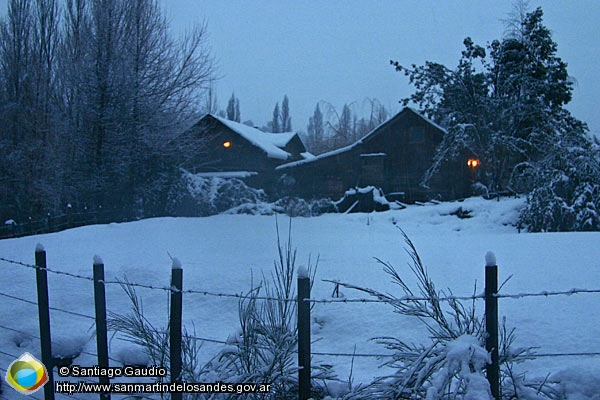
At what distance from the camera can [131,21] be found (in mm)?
16953

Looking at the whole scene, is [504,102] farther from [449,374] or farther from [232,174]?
[449,374]

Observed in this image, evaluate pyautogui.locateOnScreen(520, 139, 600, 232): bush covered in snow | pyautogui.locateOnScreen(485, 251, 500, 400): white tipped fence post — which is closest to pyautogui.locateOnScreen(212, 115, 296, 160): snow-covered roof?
pyautogui.locateOnScreen(520, 139, 600, 232): bush covered in snow

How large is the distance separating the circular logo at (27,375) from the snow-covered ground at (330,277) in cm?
45

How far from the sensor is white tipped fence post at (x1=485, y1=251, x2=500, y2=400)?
93.0 inches

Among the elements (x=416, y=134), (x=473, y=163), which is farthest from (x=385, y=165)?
(x=473, y=163)

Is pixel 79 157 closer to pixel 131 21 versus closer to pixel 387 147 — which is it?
pixel 131 21

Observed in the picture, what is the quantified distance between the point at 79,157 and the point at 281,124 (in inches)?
2771

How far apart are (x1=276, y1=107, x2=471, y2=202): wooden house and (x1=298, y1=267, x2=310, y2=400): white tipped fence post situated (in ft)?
72.0

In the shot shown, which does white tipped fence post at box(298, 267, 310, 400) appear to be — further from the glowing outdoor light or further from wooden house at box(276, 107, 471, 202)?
wooden house at box(276, 107, 471, 202)

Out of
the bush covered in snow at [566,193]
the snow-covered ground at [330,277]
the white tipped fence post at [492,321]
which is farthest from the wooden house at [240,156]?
the white tipped fence post at [492,321]


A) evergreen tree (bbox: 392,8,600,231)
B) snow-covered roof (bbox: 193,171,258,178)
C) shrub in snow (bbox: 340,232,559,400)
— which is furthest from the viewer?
snow-covered roof (bbox: 193,171,258,178)

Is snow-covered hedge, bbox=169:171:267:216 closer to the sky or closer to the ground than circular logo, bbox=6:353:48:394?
closer to the sky

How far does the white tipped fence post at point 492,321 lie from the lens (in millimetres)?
2363

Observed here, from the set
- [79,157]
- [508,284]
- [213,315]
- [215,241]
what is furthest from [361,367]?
[79,157]
